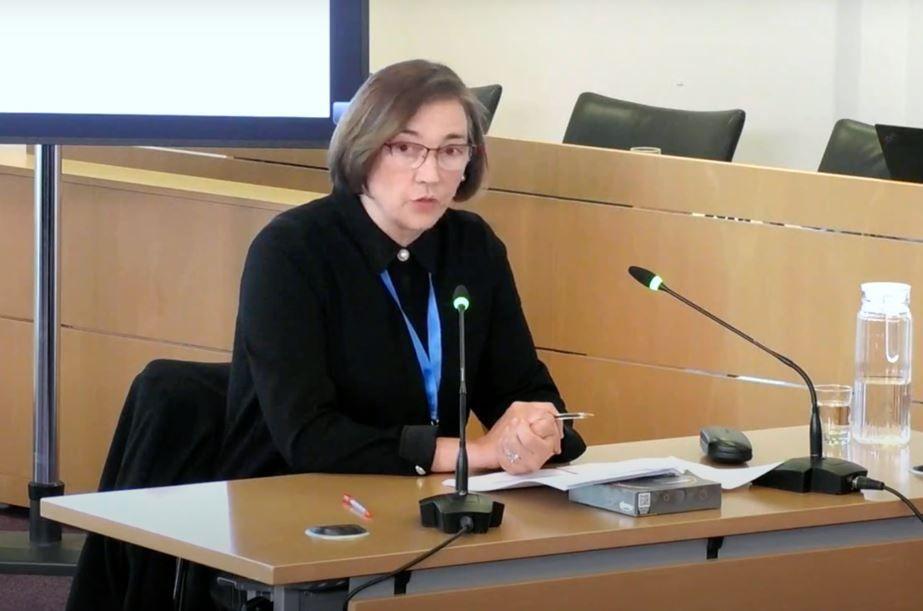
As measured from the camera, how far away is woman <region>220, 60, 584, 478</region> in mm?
2619

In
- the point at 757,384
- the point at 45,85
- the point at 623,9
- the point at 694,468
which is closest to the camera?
the point at 694,468

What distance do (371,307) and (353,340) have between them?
7cm

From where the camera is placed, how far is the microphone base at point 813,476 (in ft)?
8.18

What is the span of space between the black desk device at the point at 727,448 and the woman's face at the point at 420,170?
60 cm

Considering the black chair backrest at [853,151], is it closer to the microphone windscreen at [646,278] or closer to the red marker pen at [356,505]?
the microphone windscreen at [646,278]

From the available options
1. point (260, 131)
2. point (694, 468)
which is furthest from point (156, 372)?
point (260, 131)

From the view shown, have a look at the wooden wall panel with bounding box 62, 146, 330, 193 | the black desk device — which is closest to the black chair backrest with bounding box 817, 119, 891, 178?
the wooden wall panel with bounding box 62, 146, 330, 193

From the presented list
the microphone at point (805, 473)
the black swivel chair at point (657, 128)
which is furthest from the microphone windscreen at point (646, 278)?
the black swivel chair at point (657, 128)

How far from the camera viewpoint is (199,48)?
3826mm

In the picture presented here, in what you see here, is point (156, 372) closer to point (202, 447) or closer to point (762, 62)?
point (202, 447)

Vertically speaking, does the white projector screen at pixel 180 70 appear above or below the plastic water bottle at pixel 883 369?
above

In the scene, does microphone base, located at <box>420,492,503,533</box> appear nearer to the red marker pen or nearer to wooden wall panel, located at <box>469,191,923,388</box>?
the red marker pen

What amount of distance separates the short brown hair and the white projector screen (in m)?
1.03

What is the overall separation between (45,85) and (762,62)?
3.63m
